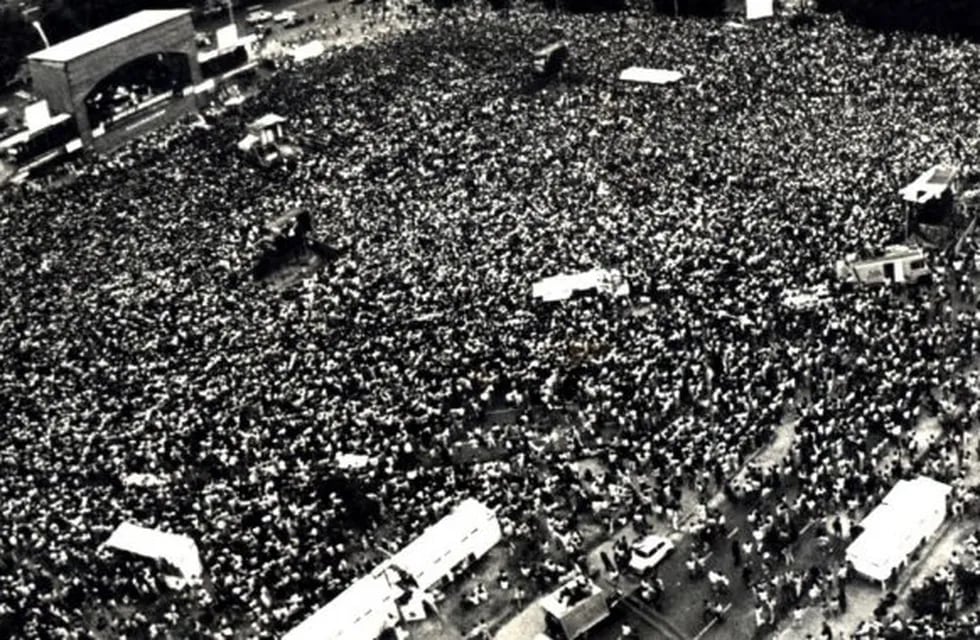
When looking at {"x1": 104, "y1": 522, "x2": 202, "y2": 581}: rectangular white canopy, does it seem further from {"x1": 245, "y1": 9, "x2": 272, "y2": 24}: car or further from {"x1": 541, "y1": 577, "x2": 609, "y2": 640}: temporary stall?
{"x1": 245, "y1": 9, "x2": 272, "y2": 24}: car

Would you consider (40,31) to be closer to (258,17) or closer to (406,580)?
(258,17)

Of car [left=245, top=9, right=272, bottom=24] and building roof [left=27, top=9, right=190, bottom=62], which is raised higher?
building roof [left=27, top=9, right=190, bottom=62]

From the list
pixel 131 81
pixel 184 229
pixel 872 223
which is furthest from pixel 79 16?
pixel 872 223

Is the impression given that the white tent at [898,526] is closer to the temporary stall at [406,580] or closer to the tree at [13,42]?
the temporary stall at [406,580]

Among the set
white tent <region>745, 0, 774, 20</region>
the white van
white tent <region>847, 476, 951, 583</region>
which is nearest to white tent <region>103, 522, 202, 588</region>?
white tent <region>847, 476, 951, 583</region>

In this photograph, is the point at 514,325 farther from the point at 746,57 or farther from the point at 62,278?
the point at 746,57

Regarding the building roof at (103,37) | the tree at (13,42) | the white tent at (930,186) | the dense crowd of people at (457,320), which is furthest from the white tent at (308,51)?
the white tent at (930,186)

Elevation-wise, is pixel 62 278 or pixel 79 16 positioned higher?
pixel 79 16
